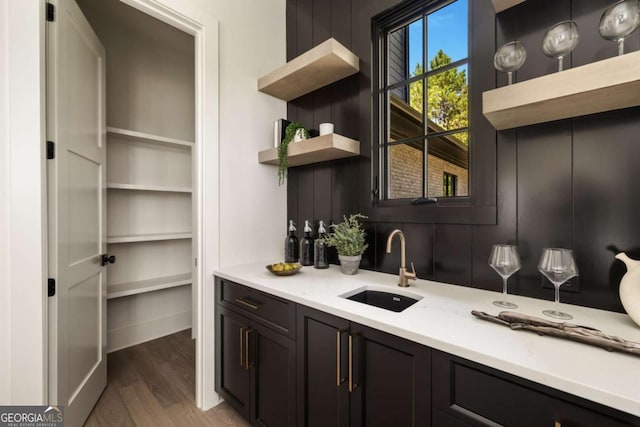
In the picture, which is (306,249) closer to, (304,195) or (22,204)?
(304,195)

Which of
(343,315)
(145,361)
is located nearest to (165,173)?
(145,361)

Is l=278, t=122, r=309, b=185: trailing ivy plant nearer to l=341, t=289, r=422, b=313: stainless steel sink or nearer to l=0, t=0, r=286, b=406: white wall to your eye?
l=0, t=0, r=286, b=406: white wall

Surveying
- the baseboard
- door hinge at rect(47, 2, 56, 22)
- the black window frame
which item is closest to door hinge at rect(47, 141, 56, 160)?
door hinge at rect(47, 2, 56, 22)

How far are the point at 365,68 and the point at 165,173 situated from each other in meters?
2.23

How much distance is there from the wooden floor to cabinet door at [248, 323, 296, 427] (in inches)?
13.5

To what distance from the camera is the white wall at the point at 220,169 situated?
121 cm

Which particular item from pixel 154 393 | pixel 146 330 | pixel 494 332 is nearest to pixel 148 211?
pixel 146 330

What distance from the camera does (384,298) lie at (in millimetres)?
1429

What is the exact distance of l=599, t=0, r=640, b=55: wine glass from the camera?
88 centimetres

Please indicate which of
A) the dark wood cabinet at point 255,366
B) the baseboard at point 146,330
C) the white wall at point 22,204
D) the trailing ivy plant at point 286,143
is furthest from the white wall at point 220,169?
the baseboard at point 146,330

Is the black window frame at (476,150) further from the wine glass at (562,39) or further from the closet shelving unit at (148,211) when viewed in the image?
the closet shelving unit at (148,211)

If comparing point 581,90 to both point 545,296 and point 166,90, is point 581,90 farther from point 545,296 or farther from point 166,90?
point 166,90

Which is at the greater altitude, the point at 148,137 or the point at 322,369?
the point at 148,137

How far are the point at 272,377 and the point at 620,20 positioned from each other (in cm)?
199
